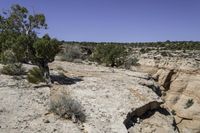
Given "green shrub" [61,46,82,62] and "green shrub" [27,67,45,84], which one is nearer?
"green shrub" [27,67,45,84]

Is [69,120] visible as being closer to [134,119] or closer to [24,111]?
[24,111]

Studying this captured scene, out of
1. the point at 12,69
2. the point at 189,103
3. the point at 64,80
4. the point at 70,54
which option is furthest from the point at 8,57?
the point at 70,54

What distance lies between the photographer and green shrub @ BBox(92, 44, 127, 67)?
3400cm

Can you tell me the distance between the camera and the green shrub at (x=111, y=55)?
34.0 metres

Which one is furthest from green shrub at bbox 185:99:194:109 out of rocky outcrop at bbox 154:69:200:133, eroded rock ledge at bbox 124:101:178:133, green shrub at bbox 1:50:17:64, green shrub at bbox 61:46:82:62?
Answer: green shrub at bbox 1:50:17:64

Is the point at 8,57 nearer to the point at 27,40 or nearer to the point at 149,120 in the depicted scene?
the point at 27,40

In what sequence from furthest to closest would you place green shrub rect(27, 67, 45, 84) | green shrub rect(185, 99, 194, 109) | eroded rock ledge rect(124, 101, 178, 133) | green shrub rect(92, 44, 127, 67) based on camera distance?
green shrub rect(92, 44, 127, 67) → green shrub rect(185, 99, 194, 109) → green shrub rect(27, 67, 45, 84) → eroded rock ledge rect(124, 101, 178, 133)

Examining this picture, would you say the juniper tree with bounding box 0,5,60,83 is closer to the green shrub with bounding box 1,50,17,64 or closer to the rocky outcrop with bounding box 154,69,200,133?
the green shrub with bounding box 1,50,17,64

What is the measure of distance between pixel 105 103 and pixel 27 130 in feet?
16.3

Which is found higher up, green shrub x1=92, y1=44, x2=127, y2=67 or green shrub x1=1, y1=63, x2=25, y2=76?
green shrub x1=1, y1=63, x2=25, y2=76

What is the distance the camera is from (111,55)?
33.9 meters

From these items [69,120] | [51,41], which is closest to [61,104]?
[69,120]

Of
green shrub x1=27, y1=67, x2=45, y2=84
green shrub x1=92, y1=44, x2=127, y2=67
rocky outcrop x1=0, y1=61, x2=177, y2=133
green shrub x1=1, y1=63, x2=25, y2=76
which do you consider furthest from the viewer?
green shrub x1=92, y1=44, x2=127, y2=67

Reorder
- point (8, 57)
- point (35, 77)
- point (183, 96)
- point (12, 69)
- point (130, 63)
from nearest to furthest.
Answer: point (35, 77) → point (8, 57) → point (12, 69) → point (183, 96) → point (130, 63)
